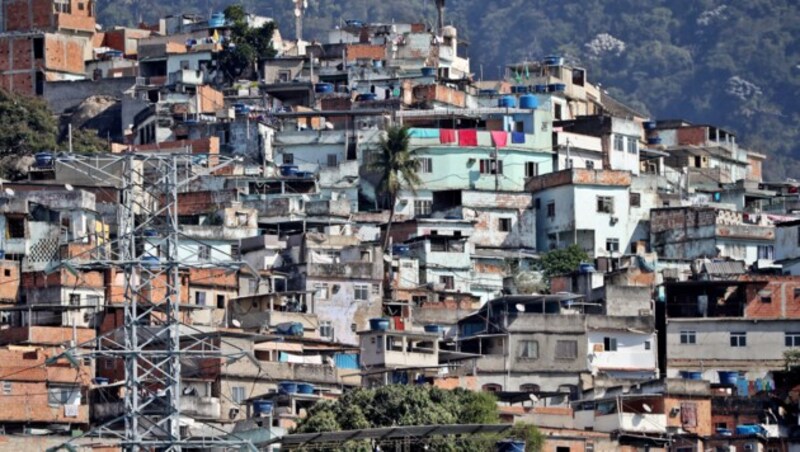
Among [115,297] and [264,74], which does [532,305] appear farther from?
[264,74]

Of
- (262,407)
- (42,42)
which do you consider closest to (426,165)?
(42,42)

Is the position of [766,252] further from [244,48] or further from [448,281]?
[244,48]

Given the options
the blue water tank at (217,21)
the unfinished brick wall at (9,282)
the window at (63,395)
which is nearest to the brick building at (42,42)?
the blue water tank at (217,21)

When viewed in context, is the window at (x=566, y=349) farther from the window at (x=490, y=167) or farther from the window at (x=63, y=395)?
the window at (x=490, y=167)

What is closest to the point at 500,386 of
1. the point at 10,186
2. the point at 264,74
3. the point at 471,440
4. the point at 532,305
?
the point at 532,305

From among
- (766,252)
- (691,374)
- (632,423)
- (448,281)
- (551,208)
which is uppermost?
(551,208)

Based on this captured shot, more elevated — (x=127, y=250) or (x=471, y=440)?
(x=127, y=250)
